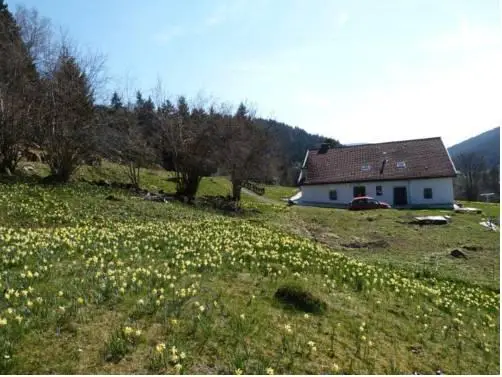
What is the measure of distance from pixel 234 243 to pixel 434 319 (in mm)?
5885

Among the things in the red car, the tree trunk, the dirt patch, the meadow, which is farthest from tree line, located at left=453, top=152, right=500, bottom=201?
the meadow

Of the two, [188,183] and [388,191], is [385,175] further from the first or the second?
[188,183]

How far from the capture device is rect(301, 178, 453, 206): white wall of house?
51062 millimetres

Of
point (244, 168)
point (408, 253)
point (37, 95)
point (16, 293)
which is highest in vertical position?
point (37, 95)

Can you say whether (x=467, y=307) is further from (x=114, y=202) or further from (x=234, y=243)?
(x=114, y=202)

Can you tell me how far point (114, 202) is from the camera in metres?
24.2

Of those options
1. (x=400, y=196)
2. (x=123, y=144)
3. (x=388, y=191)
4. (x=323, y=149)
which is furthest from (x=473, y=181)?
(x=123, y=144)

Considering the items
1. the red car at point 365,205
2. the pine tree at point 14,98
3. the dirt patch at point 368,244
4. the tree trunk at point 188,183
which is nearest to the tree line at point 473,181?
the red car at point 365,205

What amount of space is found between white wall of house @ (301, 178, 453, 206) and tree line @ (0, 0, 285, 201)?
36.1 feet

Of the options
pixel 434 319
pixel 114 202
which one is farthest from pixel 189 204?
pixel 434 319

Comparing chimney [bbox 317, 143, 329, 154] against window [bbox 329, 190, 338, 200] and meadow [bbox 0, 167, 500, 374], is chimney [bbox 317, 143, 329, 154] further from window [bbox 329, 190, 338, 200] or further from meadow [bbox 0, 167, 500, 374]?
meadow [bbox 0, 167, 500, 374]

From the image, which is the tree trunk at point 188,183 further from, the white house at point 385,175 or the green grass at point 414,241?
the white house at point 385,175

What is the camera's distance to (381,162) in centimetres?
5653

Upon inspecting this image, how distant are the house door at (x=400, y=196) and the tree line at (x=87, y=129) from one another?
15359mm
